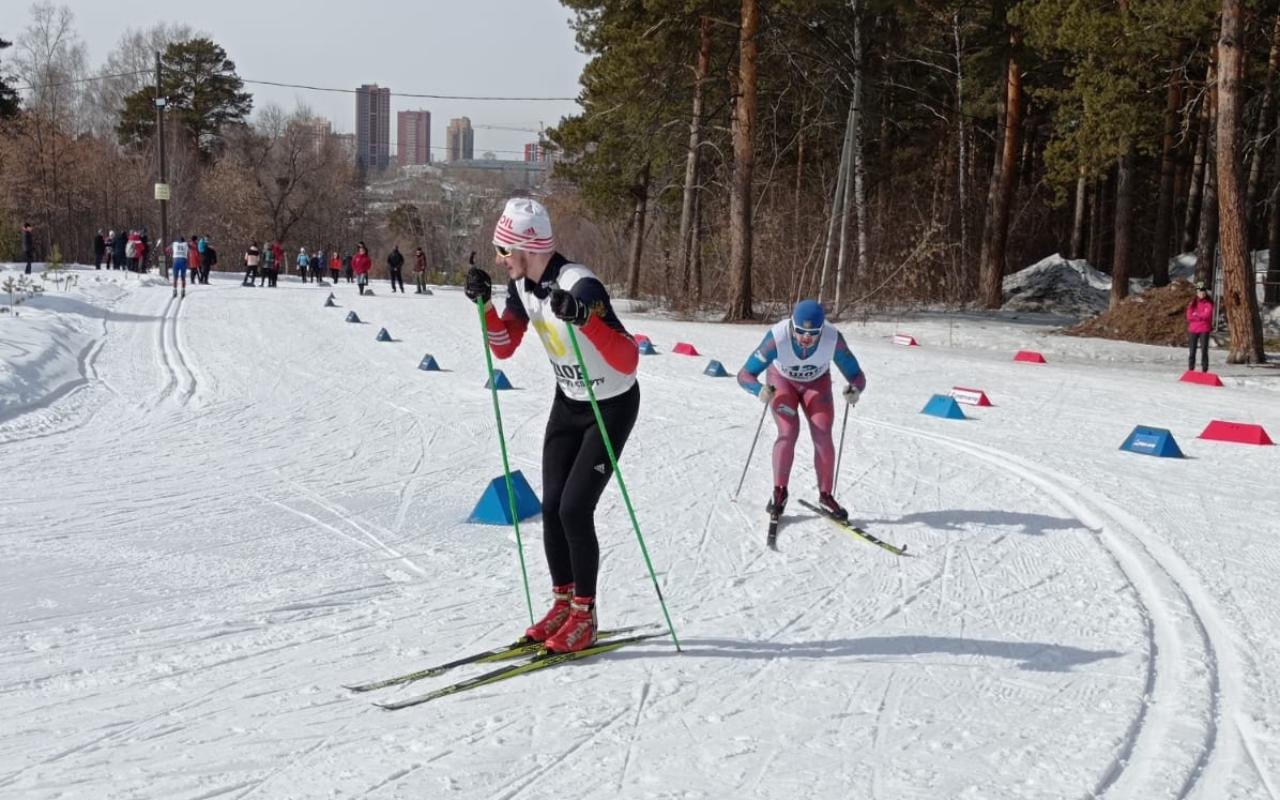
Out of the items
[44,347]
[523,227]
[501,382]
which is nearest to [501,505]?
[523,227]

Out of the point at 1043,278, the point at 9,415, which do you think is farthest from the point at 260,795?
the point at 1043,278

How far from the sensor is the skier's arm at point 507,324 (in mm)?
4504

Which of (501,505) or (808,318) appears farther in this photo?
(501,505)

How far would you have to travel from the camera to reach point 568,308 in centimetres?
394

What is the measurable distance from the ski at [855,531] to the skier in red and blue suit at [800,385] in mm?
54

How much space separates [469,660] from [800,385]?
349cm

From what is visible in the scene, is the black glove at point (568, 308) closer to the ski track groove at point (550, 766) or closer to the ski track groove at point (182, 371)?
the ski track groove at point (550, 766)

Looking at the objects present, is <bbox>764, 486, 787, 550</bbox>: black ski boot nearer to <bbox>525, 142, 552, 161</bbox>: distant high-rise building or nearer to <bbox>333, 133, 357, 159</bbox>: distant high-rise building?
<bbox>525, 142, 552, 161</bbox>: distant high-rise building

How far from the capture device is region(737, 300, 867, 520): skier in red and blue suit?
706cm

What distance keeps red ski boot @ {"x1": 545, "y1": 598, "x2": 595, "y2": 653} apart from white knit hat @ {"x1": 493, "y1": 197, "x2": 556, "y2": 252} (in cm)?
151

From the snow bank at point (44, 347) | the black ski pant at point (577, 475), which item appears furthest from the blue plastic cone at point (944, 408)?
the snow bank at point (44, 347)

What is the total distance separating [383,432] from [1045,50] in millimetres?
19869

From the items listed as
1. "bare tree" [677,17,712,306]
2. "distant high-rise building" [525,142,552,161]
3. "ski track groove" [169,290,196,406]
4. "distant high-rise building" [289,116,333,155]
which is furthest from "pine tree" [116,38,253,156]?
"ski track groove" [169,290,196,406]

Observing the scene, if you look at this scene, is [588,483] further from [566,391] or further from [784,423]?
[784,423]
